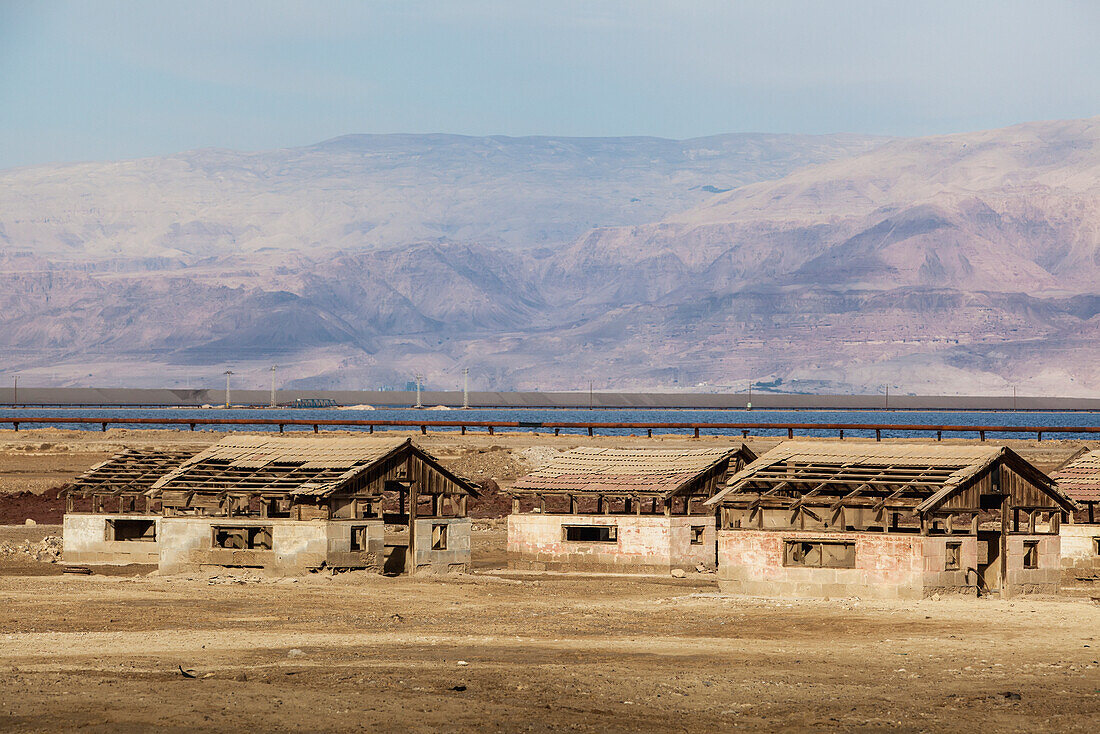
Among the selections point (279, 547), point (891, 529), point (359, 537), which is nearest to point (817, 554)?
point (891, 529)

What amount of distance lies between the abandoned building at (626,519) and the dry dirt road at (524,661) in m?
6.46

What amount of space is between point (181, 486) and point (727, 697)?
28.1 m

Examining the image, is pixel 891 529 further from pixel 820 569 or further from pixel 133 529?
pixel 133 529

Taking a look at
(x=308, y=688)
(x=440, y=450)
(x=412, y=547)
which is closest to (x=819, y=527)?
(x=412, y=547)

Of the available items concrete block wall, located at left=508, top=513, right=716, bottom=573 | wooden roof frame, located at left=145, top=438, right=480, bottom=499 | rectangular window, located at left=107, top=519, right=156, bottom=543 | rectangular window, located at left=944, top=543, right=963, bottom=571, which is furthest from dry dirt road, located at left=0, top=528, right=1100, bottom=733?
rectangular window, located at left=107, top=519, right=156, bottom=543

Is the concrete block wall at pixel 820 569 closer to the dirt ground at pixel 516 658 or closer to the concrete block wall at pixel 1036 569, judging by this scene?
the dirt ground at pixel 516 658

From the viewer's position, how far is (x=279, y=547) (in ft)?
144

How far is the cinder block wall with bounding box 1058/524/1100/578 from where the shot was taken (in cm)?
4588

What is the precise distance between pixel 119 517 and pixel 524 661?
25780 millimetres

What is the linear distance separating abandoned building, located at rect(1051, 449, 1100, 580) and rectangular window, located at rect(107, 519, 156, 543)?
28.6 metres

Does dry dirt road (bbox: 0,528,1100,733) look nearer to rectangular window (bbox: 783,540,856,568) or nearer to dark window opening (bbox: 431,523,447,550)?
rectangular window (bbox: 783,540,856,568)

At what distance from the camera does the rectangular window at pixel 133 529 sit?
51219mm

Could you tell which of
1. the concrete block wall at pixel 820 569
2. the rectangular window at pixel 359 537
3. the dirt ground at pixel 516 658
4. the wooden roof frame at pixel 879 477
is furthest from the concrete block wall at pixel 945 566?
the rectangular window at pixel 359 537

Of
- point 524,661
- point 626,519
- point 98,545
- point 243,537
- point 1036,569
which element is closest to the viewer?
point 524,661
